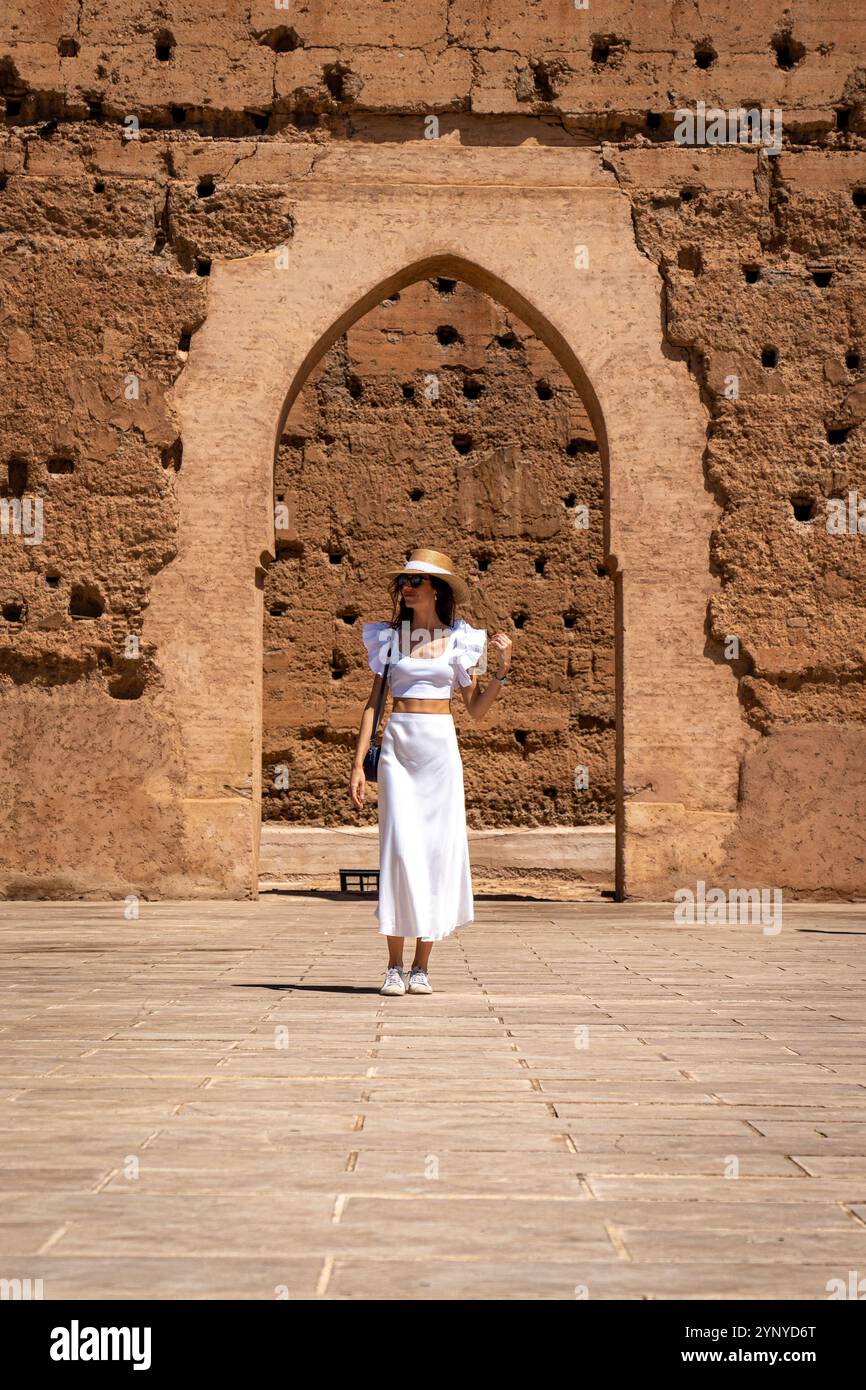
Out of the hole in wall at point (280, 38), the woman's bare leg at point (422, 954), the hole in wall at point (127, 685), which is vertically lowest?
the woman's bare leg at point (422, 954)

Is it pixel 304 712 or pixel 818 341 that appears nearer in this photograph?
pixel 818 341

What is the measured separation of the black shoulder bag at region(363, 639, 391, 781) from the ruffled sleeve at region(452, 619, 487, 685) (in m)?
0.26

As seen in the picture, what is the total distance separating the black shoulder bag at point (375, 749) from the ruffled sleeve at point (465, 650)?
0.86 feet

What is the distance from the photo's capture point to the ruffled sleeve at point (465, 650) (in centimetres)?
575

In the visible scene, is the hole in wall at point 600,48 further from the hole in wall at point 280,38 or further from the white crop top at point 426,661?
the white crop top at point 426,661

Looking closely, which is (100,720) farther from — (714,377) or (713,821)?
(714,377)

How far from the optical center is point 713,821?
9680 mm

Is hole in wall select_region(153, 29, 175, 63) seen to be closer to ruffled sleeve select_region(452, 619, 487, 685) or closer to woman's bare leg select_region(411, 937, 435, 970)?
ruffled sleeve select_region(452, 619, 487, 685)

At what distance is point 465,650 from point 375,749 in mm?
521

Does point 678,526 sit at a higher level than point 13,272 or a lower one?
lower

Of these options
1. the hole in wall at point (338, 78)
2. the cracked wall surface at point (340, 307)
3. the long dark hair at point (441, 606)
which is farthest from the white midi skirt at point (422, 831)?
the hole in wall at point (338, 78)

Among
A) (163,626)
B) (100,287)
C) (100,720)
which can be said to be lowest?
(100,720)

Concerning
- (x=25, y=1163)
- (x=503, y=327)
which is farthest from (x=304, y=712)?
(x=25, y=1163)

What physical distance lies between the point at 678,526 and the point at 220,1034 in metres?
6.45
